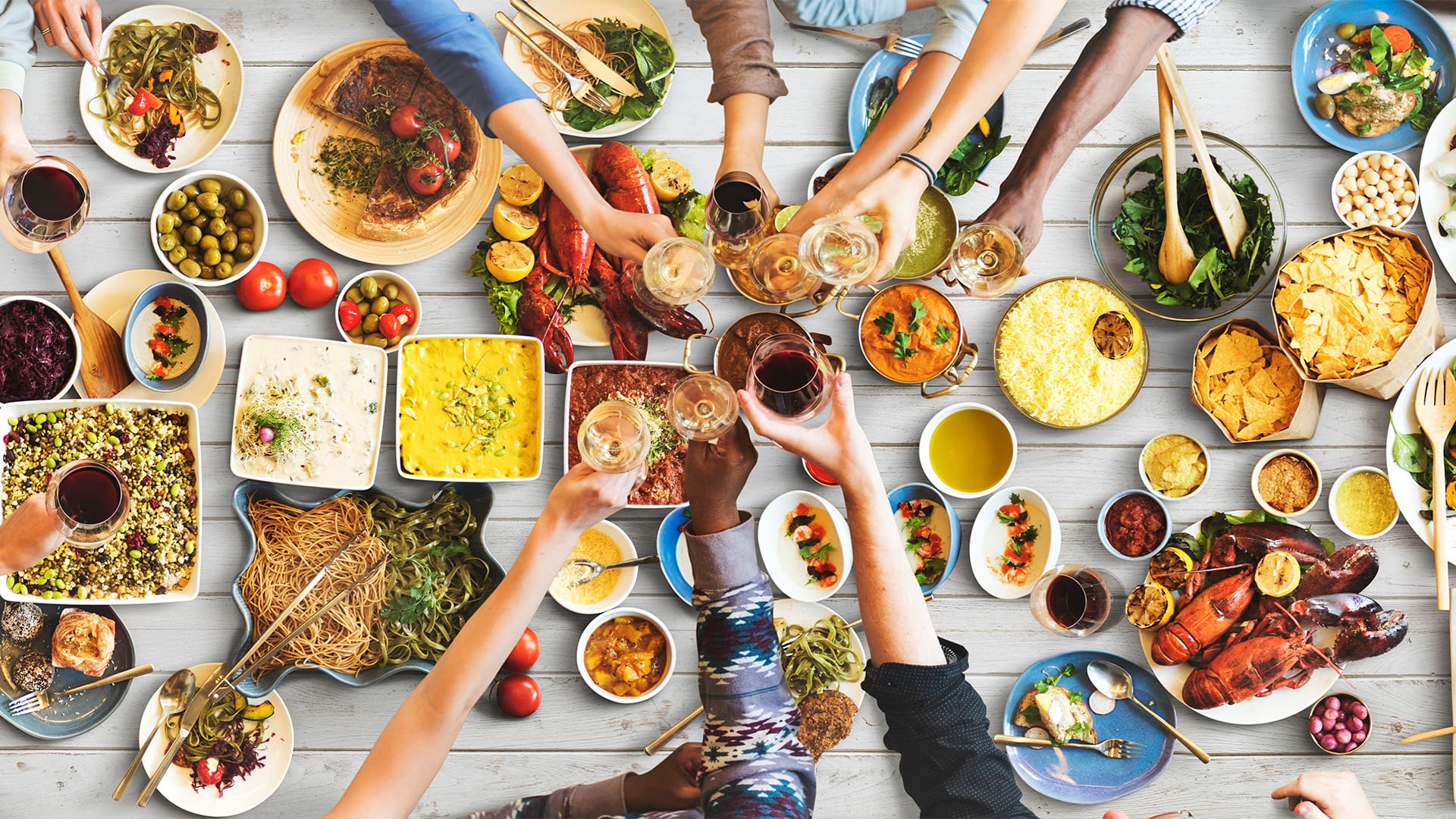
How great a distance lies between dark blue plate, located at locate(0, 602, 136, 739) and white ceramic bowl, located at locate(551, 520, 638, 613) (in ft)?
4.23

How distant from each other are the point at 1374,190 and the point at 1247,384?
707 millimetres

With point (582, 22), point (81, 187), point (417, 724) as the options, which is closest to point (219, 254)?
point (81, 187)

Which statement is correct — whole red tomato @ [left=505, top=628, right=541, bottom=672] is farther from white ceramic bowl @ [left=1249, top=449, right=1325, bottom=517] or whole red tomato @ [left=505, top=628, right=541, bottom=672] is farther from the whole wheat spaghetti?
white ceramic bowl @ [left=1249, top=449, right=1325, bottom=517]

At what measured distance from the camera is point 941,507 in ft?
→ 8.82

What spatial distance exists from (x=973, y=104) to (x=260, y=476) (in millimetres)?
2213

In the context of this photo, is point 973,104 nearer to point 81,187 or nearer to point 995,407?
point 995,407

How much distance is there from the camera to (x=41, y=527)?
2125 millimetres

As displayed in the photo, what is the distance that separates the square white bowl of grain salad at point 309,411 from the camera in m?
2.56

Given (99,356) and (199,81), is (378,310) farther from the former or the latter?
(199,81)

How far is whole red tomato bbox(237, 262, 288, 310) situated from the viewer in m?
2.61

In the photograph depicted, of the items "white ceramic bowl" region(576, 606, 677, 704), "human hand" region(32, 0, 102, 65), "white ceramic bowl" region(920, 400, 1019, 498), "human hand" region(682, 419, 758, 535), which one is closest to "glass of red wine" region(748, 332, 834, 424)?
"human hand" region(682, 419, 758, 535)

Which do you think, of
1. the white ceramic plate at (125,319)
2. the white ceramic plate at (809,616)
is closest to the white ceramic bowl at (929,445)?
the white ceramic plate at (809,616)

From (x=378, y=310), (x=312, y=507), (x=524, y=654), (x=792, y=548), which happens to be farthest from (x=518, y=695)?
(x=378, y=310)

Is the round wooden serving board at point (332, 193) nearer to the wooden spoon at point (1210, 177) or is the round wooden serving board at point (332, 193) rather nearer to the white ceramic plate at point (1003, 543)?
the white ceramic plate at point (1003, 543)
